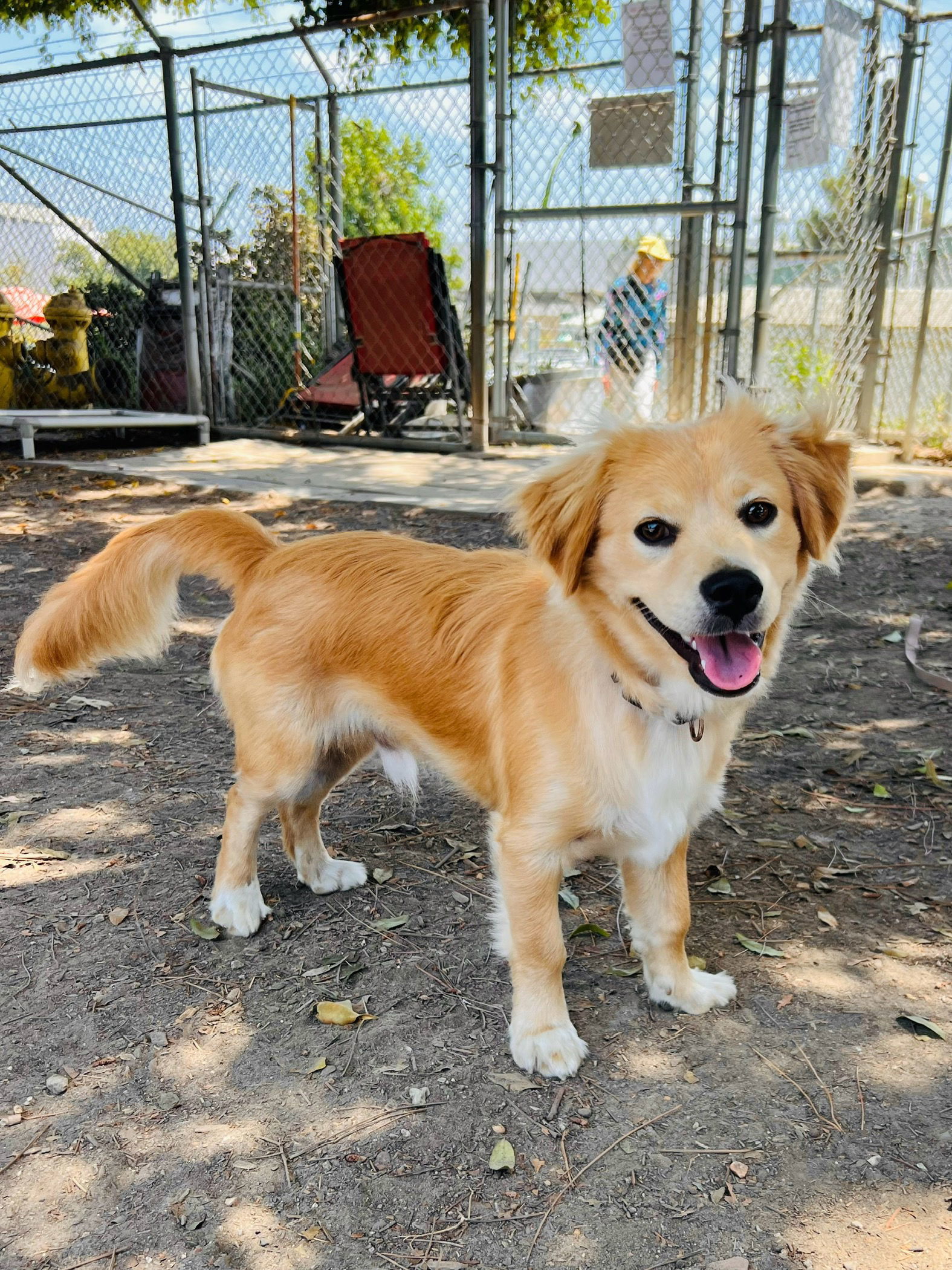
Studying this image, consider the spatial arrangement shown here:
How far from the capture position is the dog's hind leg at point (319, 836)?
2965 mm

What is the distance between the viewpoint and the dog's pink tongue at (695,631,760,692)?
2.04 m

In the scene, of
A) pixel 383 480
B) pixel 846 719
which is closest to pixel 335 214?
pixel 383 480

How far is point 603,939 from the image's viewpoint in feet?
9.25

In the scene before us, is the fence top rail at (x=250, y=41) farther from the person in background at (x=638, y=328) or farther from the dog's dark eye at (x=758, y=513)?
the dog's dark eye at (x=758, y=513)

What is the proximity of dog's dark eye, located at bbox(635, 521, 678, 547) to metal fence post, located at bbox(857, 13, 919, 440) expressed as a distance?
7912 millimetres

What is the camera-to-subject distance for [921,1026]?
236 cm

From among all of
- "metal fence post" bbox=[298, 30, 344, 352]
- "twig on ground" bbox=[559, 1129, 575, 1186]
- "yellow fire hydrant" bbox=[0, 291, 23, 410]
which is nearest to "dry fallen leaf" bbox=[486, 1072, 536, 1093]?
"twig on ground" bbox=[559, 1129, 575, 1186]

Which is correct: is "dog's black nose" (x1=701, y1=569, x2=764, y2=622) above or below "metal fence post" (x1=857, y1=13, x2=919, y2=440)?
below

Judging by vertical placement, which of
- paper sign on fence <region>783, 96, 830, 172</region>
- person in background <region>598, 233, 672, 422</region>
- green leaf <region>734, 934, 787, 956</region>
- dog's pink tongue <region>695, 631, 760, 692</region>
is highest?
paper sign on fence <region>783, 96, 830, 172</region>

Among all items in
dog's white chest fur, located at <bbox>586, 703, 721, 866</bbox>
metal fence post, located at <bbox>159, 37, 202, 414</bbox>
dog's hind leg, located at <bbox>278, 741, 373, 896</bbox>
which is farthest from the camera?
metal fence post, located at <bbox>159, 37, 202, 414</bbox>

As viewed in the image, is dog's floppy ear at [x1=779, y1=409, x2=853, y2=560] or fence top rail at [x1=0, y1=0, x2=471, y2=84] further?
fence top rail at [x1=0, y1=0, x2=471, y2=84]

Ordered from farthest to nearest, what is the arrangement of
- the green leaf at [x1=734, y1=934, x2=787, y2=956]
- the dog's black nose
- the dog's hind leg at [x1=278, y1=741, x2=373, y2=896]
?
the dog's hind leg at [x1=278, y1=741, x2=373, y2=896]
the green leaf at [x1=734, y1=934, x2=787, y2=956]
the dog's black nose

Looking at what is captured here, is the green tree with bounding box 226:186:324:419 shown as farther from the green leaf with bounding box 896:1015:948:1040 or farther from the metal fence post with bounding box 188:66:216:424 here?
the green leaf with bounding box 896:1015:948:1040

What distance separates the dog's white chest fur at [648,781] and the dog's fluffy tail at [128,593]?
49.1 inches
